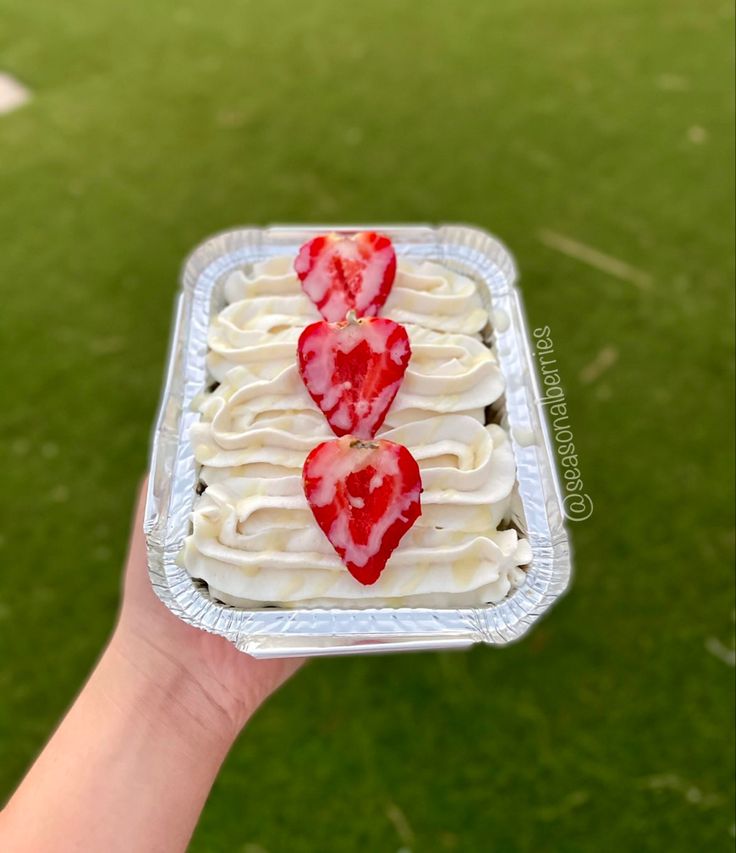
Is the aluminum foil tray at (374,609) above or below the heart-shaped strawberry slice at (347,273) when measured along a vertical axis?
below

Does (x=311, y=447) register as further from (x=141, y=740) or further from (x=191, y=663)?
(x=141, y=740)

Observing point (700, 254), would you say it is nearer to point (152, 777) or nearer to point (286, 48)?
point (286, 48)

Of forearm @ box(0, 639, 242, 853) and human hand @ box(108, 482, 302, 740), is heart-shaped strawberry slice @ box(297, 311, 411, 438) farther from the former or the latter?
forearm @ box(0, 639, 242, 853)

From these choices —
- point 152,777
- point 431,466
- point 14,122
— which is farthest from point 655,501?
point 14,122

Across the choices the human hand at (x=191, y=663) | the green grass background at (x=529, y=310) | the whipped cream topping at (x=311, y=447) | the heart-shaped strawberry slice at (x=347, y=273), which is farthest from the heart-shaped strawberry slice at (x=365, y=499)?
the green grass background at (x=529, y=310)

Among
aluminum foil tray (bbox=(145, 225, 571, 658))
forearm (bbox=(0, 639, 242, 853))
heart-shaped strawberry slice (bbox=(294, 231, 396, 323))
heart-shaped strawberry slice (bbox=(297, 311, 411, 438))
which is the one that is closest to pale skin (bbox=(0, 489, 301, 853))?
forearm (bbox=(0, 639, 242, 853))

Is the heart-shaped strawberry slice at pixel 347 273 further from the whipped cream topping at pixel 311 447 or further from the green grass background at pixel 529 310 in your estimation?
the green grass background at pixel 529 310

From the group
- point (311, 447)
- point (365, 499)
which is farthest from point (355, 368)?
point (365, 499)
